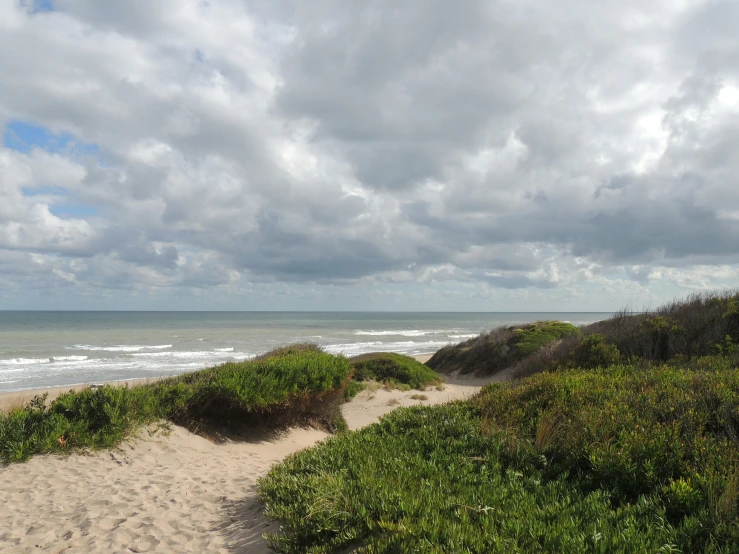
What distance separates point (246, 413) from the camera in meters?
10.9

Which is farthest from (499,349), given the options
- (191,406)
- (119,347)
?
(119,347)

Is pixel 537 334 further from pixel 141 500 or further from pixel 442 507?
pixel 141 500

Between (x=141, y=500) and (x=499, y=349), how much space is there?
898 inches

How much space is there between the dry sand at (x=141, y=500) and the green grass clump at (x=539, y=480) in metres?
0.67

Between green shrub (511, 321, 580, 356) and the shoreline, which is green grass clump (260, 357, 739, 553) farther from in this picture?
green shrub (511, 321, 580, 356)

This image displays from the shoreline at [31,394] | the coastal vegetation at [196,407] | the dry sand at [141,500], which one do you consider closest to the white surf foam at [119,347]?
the shoreline at [31,394]

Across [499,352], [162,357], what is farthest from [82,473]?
[162,357]

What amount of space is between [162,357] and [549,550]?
3582 centimetres

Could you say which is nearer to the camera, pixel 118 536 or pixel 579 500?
pixel 579 500

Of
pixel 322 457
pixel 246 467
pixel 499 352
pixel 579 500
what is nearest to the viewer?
pixel 579 500

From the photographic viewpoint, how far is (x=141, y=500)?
6094 millimetres

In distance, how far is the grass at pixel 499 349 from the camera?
2495 cm

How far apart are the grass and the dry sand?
18308 millimetres

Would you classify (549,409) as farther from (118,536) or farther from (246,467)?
(118,536)
